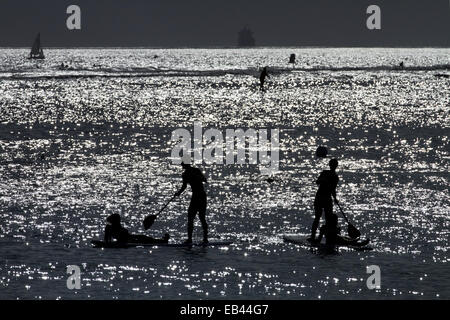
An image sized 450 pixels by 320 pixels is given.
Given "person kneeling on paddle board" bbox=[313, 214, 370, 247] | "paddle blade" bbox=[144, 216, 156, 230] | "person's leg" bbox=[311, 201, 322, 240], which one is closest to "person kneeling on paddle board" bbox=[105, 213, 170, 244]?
"paddle blade" bbox=[144, 216, 156, 230]

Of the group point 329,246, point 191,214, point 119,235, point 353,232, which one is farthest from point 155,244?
point 353,232

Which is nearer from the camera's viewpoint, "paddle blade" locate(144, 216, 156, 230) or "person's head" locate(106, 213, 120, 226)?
"person's head" locate(106, 213, 120, 226)

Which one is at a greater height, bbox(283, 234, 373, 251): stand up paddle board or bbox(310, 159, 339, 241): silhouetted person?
bbox(310, 159, 339, 241): silhouetted person

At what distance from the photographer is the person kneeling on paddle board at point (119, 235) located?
23891 mm

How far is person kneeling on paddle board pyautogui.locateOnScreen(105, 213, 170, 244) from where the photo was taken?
2389cm

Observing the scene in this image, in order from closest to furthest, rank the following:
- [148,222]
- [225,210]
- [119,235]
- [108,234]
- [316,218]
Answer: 1. [108,234]
2. [119,235]
3. [316,218]
4. [148,222]
5. [225,210]

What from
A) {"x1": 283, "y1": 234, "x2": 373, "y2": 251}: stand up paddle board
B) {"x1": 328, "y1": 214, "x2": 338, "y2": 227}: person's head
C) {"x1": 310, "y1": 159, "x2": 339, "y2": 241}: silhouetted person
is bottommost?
{"x1": 283, "y1": 234, "x2": 373, "y2": 251}: stand up paddle board

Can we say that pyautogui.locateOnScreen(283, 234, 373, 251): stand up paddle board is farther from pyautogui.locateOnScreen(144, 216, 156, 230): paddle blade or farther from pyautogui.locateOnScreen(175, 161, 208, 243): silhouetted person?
pyautogui.locateOnScreen(144, 216, 156, 230): paddle blade

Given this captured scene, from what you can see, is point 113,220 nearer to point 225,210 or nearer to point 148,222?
point 148,222

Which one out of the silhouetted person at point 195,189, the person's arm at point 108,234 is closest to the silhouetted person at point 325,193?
the silhouetted person at point 195,189

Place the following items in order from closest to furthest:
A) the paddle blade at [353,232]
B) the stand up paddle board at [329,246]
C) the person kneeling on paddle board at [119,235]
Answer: the stand up paddle board at [329,246], the person kneeling on paddle board at [119,235], the paddle blade at [353,232]

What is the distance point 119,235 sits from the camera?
944 inches

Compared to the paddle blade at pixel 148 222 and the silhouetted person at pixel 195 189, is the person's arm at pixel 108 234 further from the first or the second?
the silhouetted person at pixel 195 189

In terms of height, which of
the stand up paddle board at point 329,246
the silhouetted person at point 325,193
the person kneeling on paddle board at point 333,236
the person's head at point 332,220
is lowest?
the stand up paddle board at point 329,246
